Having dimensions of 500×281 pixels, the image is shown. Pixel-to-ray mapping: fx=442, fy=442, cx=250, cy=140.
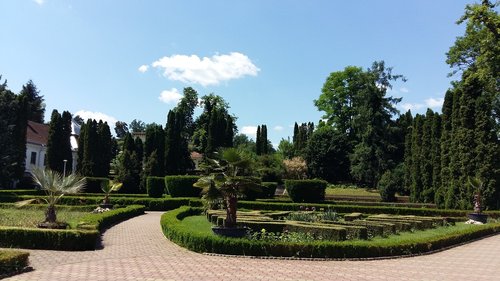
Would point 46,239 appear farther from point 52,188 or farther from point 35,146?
point 35,146

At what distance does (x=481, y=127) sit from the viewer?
101ft

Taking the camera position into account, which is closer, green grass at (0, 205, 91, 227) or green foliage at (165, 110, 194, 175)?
green grass at (0, 205, 91, 227)

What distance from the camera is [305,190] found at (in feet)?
108

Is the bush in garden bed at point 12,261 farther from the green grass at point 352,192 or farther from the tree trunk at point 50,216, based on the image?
the green grass at point 352,192

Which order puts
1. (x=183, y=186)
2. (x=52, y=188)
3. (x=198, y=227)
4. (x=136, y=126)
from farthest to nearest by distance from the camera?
(x=136, y=126), (x=183, y=186), (x=198, y=227), (x=52, y=188)

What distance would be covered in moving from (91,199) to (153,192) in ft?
24.8

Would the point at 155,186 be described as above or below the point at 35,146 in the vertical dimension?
below

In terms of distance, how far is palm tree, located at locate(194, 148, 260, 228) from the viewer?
13398 millimetres

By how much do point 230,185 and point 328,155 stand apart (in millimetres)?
46175

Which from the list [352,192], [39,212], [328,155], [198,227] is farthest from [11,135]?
[328,155]

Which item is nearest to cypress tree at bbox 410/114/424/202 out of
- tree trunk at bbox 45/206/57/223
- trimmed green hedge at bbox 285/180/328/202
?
trimmed green hedge at bbox 285/180/328/202

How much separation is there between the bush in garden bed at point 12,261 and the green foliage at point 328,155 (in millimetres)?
50583

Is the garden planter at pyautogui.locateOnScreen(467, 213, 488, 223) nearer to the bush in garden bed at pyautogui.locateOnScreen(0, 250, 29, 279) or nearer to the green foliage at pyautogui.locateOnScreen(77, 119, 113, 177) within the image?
the bush in garden bed at pyautogui.locateOnScreen(0, 250, 29, 279)

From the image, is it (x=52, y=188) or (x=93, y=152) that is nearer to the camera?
(x=52, y=188)
